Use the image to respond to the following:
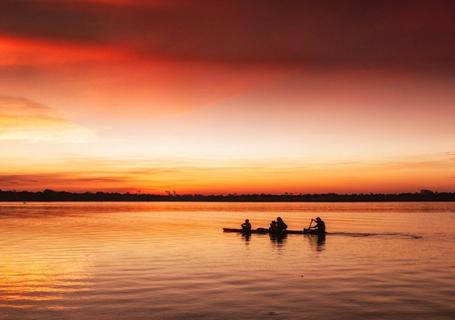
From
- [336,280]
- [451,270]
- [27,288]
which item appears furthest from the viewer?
[451,270]

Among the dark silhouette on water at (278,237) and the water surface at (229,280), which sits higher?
the dark silhouette on water at (278,237)

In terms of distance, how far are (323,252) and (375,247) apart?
235 inches

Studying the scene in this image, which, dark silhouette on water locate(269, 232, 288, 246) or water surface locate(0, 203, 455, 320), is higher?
dark silhouette on water locate(269, 232, 288, 246)

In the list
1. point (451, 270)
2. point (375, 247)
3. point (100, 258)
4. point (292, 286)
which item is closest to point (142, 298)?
point (292, 286)

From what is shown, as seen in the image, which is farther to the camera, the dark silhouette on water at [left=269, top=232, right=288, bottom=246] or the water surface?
the dark silhouette on water at [left=269, top=232, right=288, bottom=246]

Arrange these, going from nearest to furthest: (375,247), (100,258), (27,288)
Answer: (27,288) → (100,258) → (375,247)

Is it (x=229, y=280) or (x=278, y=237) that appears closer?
(x=229, y=280)

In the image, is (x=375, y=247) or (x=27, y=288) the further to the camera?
(x=375, y=247)

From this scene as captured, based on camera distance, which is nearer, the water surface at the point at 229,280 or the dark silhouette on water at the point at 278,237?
the water surface at the point at 229,280

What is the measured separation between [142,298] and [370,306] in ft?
33.3

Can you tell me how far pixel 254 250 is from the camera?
43656 mm

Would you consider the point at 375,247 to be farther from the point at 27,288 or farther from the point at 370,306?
the point at 27,288

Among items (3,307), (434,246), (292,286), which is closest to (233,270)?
(292,286)

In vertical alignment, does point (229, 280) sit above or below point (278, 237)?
below
